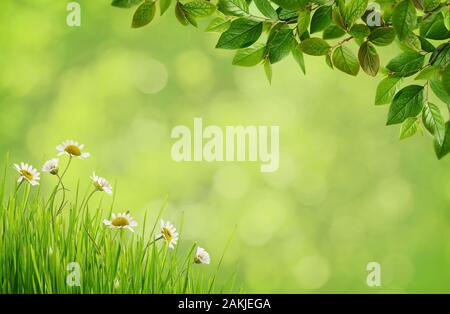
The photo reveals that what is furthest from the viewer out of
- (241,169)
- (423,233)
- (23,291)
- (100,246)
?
(423,233)

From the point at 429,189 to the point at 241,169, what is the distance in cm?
70

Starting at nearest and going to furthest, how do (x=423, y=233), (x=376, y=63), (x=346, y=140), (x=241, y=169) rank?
(x=376, y=63)
(x=241, y=169)
(x=423, y=233)
(x=346, y=140)

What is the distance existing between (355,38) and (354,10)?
0.24ft

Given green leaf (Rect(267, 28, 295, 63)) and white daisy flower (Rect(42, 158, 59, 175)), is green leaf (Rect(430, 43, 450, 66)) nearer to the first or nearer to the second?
green leaf (Rect(267, 28, 295, 63))

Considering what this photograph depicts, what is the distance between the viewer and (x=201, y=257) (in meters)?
1.61

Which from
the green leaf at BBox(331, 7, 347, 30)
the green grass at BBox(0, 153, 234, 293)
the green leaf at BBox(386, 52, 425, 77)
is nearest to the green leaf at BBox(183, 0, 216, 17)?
the green leaf at BBox(331, 7, 347, 30)

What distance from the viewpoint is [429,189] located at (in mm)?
2074

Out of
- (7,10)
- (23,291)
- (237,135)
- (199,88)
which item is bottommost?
(23,291)

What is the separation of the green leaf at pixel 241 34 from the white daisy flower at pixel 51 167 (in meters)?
0.77

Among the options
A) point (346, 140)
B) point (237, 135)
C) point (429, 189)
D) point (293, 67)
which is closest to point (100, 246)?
point (237, 135)

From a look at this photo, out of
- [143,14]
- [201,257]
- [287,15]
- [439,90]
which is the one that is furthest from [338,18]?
[201,257]

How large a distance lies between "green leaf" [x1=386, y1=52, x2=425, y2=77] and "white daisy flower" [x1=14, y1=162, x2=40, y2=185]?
1008 millimetres

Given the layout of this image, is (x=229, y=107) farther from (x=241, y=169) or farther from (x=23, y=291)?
(x=23, y=291)

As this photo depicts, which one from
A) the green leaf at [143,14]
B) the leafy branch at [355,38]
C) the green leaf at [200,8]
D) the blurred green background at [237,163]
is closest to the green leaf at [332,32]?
the leafy branch at [355,38]
